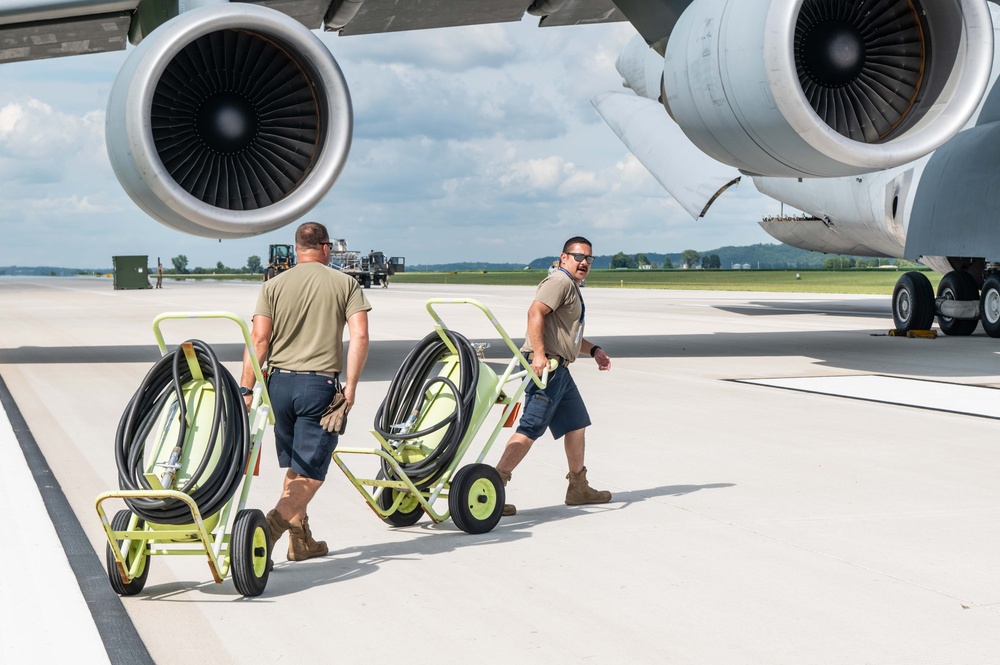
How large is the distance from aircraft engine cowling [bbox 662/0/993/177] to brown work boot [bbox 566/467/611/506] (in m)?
5.31

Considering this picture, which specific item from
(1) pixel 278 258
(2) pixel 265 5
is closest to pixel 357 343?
(2) pixel 265 5

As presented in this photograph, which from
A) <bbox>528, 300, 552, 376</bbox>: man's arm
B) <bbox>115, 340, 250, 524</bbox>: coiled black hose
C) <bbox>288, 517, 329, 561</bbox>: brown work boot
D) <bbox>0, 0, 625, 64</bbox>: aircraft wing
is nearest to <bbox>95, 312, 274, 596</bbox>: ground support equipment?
<bbox>115, 340, 250, 524</bbox>: coiled black hose

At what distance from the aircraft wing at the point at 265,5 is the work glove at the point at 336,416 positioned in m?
8.59

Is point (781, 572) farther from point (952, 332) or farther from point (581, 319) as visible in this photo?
point (952, 332)

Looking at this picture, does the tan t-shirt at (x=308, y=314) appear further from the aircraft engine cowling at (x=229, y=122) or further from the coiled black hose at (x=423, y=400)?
the aircraft engine cowling at (x=229, y=122)

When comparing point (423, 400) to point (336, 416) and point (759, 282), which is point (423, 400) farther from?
point (759, 282)

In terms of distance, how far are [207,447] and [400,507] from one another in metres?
1.67

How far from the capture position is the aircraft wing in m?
12.7

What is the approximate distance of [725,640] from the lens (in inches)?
166

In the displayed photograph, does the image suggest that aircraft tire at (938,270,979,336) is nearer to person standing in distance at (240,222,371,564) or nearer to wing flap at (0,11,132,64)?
wing flap at (0,11,132,64)

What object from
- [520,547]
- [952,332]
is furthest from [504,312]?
[520,547]

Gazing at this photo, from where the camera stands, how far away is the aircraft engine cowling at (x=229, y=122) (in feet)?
36.0

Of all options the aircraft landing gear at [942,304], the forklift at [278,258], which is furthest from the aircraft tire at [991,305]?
the forklift at [278,258]

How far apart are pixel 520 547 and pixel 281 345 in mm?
1630
